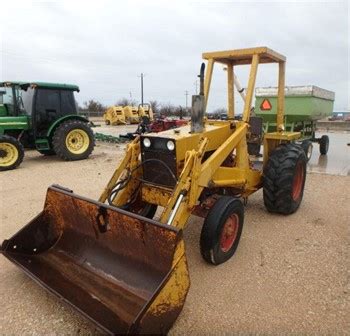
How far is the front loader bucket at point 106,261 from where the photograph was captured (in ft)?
Answer: 7.90

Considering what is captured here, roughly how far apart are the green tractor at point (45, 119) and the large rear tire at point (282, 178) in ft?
20.7

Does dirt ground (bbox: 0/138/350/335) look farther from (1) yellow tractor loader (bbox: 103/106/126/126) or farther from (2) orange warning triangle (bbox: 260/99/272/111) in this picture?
(1) yellow tractor loader (bbox: 103/106/126/126)

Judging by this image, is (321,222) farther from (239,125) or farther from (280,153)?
(239,125)

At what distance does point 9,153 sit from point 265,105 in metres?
7.34

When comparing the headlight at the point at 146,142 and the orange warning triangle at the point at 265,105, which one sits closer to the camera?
the headlight at the point at 146,142

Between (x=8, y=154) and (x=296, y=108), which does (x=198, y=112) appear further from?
(x=296, y=108)

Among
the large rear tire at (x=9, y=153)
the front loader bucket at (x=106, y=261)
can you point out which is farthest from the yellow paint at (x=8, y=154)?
the front loader bucket at (x=106, y=261)

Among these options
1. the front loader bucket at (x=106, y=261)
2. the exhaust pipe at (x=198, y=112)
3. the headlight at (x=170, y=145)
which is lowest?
the front loader bucket at (x=106, y=261)

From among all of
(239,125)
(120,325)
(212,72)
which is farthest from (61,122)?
(120,325)

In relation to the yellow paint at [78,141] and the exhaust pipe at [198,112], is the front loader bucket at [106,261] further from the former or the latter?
the yellow paint at [78,141]

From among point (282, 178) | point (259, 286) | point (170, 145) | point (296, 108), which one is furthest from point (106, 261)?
point (296, 108)

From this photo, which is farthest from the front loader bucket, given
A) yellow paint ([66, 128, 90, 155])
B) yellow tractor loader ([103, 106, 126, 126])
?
yellow tractor loader ([103, 106, 126, 126])

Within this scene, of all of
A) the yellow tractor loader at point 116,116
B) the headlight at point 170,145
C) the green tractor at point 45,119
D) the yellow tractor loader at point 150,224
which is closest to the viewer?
the yellow tractor loader at point 150,224

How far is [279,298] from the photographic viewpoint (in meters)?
2.95
